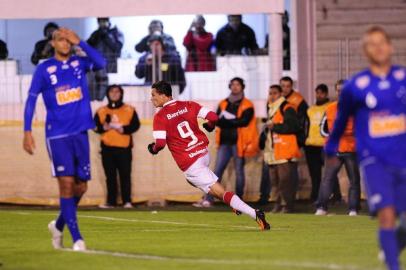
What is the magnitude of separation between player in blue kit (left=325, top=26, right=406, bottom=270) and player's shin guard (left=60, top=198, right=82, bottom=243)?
4135mm

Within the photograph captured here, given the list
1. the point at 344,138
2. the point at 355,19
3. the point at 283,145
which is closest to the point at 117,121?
the point at 283,145

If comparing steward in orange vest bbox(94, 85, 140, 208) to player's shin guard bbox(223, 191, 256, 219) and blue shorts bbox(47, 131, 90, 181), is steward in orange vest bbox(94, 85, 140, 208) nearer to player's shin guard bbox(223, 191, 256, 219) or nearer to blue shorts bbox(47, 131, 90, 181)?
player's shin guard bbox(223, 191, 256, 219)

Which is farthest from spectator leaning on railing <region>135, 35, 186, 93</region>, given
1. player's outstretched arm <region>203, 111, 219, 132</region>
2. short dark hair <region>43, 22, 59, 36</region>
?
player's outstretched arm <region>203, 111, 219, 132</region>

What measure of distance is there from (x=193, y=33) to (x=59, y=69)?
503 inches

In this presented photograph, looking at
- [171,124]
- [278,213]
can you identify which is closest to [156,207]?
[278,213]

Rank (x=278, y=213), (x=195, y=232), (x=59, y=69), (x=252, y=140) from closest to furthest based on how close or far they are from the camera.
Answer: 1. (x=59, y=69)
2. (x=195, y=232)
3. (x=278, y=213)
4. (x=252, y=140)

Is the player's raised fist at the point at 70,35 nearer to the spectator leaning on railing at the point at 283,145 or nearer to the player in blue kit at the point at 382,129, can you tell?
the player in blue kit at the point at 382,129

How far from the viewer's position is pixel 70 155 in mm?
13398

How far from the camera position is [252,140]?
23516 mm

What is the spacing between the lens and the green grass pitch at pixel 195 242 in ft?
39.3

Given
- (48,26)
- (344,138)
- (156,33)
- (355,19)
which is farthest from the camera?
(355,19)

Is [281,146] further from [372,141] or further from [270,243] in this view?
[372,141]

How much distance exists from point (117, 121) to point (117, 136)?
0.90 ft

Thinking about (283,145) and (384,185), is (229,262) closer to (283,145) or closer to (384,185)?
(384,185)
